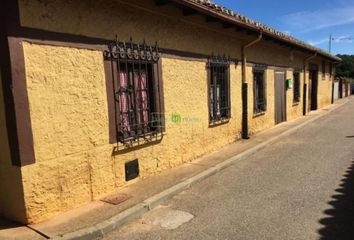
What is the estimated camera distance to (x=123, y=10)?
219 inches

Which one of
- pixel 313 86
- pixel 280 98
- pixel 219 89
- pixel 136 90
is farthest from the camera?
pixel 313 86

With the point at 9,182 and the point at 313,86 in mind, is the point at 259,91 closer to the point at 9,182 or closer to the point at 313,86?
the point at 9,182

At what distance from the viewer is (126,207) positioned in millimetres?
4758

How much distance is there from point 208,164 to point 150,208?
2471 millimetres

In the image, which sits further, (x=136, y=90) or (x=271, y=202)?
(x=136, y=90)

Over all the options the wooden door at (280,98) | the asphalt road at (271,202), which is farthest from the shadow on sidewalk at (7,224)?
the wooden door at (280,98)

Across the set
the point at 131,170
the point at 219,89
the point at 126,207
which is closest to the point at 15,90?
the point at 126,207

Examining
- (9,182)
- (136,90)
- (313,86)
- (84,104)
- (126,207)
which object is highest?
(136,90)

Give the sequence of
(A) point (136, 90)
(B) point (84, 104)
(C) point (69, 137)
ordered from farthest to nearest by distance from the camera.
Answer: (A) point (136, 90)
(B) point (84, 104)
(C) point (69, 137)

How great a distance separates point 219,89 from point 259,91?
3115 mm

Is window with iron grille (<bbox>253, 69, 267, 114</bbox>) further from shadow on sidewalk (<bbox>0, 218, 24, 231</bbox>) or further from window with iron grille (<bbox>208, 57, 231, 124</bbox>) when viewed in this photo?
shadow on sidewalk (<bbox>0, 218, 24, 231</bbox>)

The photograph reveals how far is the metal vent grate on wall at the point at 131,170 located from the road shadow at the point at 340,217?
2979mm

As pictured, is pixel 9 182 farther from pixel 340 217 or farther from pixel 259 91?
pixel 259 91

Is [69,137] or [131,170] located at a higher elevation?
[69,137]
